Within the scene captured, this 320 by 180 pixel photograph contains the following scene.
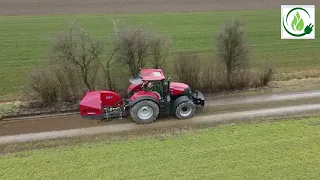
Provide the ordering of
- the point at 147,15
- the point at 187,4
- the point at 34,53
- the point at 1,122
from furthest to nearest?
the point at 187,4, the point at 147,15, the point at 34,53, the point at 1,122

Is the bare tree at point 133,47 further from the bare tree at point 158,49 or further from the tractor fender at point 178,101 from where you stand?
the tractor fender at point 178,101

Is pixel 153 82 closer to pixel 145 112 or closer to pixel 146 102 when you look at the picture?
→ pixel 146 102

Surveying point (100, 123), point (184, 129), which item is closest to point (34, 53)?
point (100, 123)

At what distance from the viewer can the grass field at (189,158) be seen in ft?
29.1

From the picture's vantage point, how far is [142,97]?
39.3ft

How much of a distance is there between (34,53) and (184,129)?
1398cm

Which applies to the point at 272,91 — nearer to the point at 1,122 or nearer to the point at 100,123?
the point at 100,123

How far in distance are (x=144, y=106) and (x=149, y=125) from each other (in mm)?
794

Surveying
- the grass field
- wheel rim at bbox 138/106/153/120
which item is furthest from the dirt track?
the grass field

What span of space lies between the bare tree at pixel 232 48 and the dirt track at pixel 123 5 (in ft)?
67.9

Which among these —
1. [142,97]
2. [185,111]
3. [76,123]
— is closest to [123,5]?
[76,123]

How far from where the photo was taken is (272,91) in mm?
15414

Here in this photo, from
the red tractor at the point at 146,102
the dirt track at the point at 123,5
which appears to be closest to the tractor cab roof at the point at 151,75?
the red tractor at the point at 146,102

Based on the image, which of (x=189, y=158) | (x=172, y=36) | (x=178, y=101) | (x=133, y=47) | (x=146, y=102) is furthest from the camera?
(x=172, y=36)
